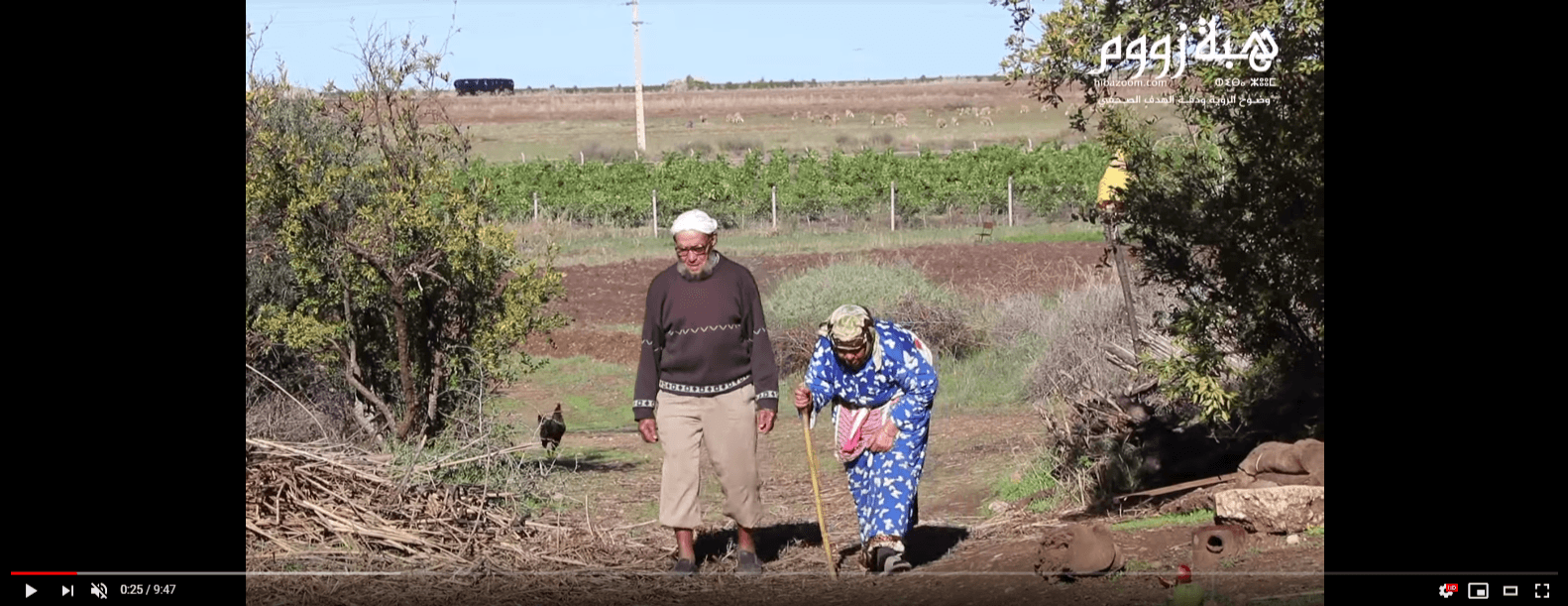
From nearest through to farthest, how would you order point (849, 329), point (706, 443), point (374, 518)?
point (706, 443), point (849, 329), point (374, 518)

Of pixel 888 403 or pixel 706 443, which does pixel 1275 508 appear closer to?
pixel 888 403

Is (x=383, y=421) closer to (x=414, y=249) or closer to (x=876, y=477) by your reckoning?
(x=414, y=249)

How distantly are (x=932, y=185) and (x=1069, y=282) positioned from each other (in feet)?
54.2

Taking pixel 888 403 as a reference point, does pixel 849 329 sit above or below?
above

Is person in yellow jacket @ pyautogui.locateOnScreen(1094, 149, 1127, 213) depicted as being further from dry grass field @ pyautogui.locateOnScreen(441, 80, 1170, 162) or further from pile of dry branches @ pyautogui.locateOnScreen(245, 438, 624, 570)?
dry grass field @ pyautogui.locateOnScreen(441, 80, 1170, 162)

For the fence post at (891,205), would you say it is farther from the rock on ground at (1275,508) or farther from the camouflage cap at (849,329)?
the rock on ground at (1275,508)

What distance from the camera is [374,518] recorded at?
27.7 ft

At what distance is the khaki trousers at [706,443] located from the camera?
298 inches

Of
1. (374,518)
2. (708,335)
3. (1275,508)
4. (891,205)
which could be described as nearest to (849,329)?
(708,335)

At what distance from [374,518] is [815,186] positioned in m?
28.5

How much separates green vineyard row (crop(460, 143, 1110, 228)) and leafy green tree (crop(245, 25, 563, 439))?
24.2 metres

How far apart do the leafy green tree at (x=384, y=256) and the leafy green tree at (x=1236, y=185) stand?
A: 349 cm

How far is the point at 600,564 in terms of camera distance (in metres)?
8.30
